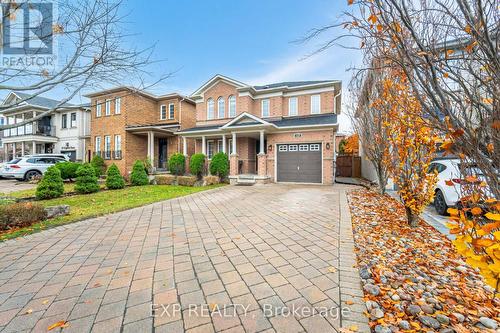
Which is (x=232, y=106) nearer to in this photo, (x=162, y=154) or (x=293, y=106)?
(x=293, y=106)

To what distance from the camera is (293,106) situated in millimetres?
15797

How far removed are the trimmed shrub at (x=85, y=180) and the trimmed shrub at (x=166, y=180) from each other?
4025 mm

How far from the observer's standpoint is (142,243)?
385cm

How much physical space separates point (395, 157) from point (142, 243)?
5738mm

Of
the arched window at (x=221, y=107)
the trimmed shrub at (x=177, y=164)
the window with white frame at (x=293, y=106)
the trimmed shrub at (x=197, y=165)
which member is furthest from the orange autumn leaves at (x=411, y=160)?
the arched window at (x=221, y=107)

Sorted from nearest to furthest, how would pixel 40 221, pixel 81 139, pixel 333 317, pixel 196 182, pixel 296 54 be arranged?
pixel 333 317, pixel 296 54, pixel 40 221, pixel 196 182, pixel 81 139

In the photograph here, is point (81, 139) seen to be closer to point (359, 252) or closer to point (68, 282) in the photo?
point (68, 282)

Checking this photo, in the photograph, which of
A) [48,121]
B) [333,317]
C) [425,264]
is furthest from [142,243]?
[48,121]

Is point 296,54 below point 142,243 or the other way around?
the other way around

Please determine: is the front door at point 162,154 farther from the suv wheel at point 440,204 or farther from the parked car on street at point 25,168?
the suv wheel at point 440,204

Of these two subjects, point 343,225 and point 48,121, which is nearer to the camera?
point 343,225

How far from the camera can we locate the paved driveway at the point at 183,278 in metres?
1.97

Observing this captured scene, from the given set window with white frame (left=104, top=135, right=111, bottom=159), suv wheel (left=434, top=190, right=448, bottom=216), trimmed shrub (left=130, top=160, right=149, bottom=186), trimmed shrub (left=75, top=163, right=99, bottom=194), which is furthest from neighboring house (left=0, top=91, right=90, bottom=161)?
suv wheel (left=434, top=190, right=448, bottom=216)

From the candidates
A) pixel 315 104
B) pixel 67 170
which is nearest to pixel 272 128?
pixel 315 104
